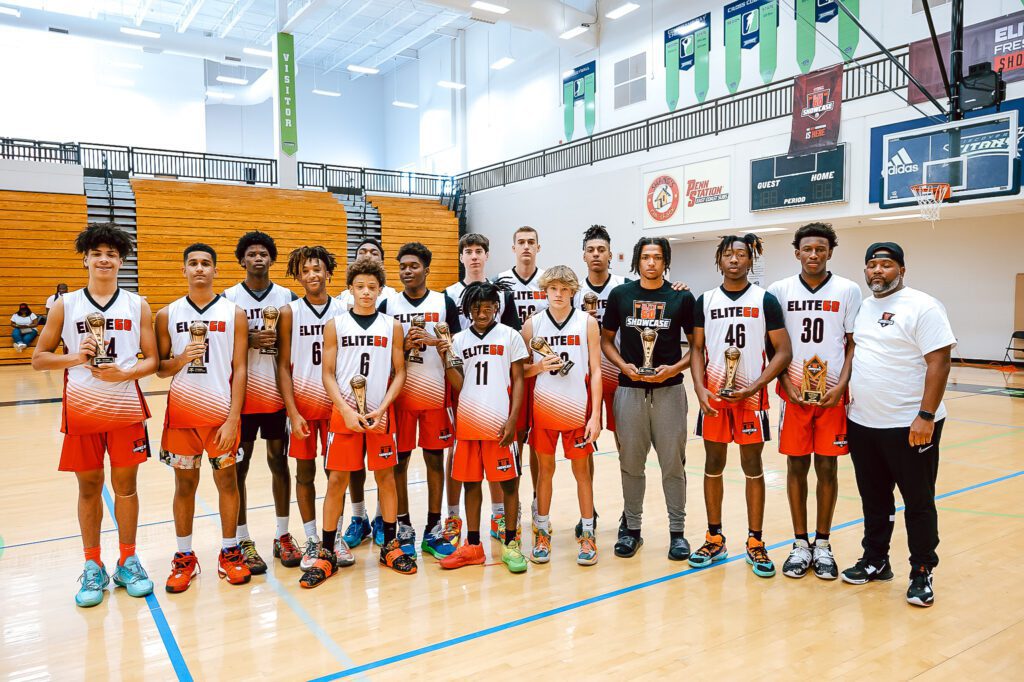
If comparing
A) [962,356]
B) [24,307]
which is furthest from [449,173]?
[962,356]

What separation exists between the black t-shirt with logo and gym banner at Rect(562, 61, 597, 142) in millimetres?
17647

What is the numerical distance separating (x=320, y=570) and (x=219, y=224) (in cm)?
1606

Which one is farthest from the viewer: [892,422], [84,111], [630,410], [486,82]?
[486,82]

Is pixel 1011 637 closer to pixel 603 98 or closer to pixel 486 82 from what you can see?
pixel 603 98

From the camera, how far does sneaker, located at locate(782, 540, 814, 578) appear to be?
11.8 ft

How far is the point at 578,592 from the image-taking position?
11.4ft

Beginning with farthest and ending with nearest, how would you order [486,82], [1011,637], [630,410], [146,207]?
[486,82] < [146,207] < [630,410] < [1011,637]

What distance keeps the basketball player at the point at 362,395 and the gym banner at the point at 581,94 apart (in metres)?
18.1

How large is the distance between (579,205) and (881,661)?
55.2 feet

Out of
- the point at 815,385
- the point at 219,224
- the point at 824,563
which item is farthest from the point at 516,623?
the point at 219,224

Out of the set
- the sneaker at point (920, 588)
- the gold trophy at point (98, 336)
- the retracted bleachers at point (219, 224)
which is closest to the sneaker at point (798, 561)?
the sneaker at point (920, 588)

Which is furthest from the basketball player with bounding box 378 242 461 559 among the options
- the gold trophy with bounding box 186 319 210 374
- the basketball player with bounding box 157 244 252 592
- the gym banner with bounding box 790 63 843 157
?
the gym banner with bounding box 790 63 843 157

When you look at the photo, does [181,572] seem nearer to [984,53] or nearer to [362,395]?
[362,395]

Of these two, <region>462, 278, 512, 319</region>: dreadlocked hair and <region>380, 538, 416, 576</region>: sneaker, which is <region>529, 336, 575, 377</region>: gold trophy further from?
<region>380, 538, 416, 576</region>: sneaker
